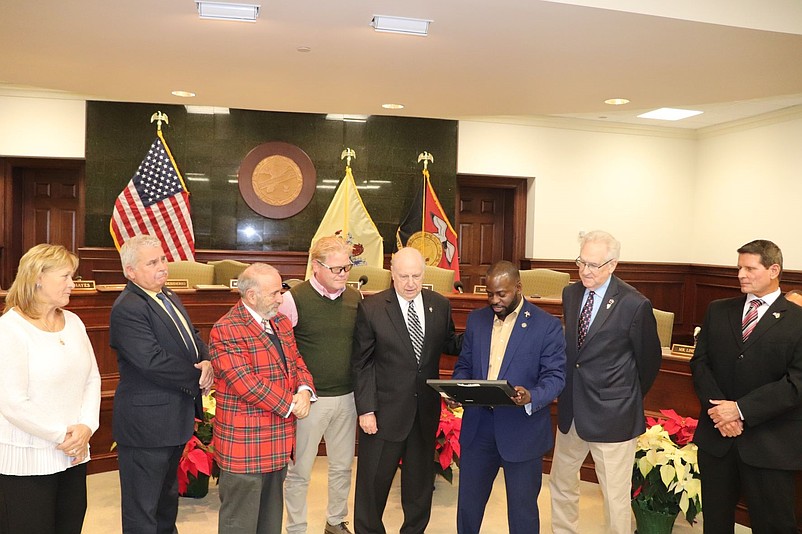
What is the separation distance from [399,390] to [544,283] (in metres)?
4.38

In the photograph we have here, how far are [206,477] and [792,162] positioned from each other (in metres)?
8.34

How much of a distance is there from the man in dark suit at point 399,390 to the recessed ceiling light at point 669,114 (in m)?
7.32

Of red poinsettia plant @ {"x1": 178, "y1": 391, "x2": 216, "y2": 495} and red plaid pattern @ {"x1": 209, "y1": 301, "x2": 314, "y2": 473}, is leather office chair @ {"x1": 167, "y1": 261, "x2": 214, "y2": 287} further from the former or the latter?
red plaid pattern @ {"x1": 209, "y1": 301, "x2": 314, "y2": 473}

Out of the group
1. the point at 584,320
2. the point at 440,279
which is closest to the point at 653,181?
the point at 440,279

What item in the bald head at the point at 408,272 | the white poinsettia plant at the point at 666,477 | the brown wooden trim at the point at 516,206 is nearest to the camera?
the bald head at the point at 408,272

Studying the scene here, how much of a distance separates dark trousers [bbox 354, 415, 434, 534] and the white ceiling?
2428mm

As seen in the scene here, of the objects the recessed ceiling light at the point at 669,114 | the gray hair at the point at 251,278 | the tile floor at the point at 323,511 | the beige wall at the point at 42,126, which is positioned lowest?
the tile floor at the point at 323,511

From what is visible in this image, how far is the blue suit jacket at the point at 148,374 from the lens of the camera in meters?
2.85

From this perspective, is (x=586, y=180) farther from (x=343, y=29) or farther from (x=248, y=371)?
(x=248, y=371)

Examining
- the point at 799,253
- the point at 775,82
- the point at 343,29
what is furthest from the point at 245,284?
the point at 799,253

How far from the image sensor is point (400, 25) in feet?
14.4

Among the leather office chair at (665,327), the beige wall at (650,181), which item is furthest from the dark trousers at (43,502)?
the beige wall at (650,181)

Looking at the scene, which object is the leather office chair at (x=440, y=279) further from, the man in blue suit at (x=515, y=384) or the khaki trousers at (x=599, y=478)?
the man in blue suit at (x=515, y=384)

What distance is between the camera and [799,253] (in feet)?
29.2
